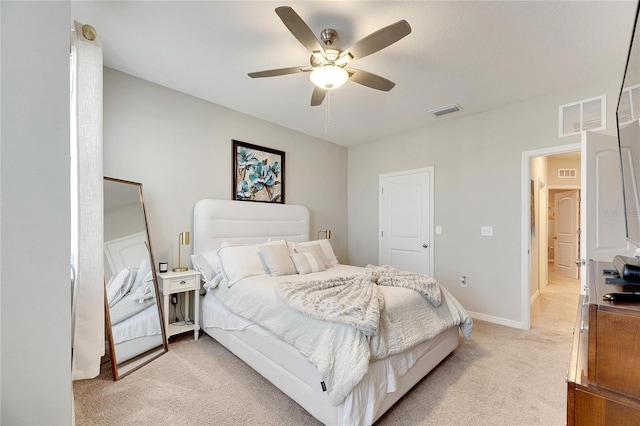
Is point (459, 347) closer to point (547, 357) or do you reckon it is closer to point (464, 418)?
point (547, 357)

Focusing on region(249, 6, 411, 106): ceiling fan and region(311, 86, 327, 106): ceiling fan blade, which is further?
region(311, 86, 327, 106): ceiling fan blade

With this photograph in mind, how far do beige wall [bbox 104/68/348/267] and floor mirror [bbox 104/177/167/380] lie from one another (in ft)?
0.65

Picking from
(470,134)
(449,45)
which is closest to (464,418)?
(449,45)

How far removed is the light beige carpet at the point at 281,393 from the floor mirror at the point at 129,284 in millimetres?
160

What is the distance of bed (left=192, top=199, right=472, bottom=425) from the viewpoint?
1598 millimetres

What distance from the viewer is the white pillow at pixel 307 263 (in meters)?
3.03

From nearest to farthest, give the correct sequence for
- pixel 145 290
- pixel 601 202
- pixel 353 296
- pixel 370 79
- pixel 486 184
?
pixel 353 296 → pixel 370 79 → pixel 601 202 → pixel 145 290 → pixel 486 184

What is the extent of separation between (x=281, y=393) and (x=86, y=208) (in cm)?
186

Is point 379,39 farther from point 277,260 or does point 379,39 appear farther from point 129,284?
point 129,284

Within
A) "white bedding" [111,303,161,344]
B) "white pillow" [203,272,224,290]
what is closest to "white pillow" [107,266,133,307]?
"white bedding" [111,303,161,344]

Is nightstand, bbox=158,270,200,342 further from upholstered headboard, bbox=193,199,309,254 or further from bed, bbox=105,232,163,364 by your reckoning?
upholstered headboard, bbox=193,199,309,254

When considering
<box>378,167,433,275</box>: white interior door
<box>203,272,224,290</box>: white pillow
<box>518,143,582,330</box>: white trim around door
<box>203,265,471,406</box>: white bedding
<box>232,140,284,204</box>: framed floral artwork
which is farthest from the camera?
<box>378,167,433,275</box>: white interior door

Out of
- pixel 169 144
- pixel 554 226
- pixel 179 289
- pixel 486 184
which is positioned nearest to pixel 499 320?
pixel 486 184

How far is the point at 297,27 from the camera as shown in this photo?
1703 millimetres
